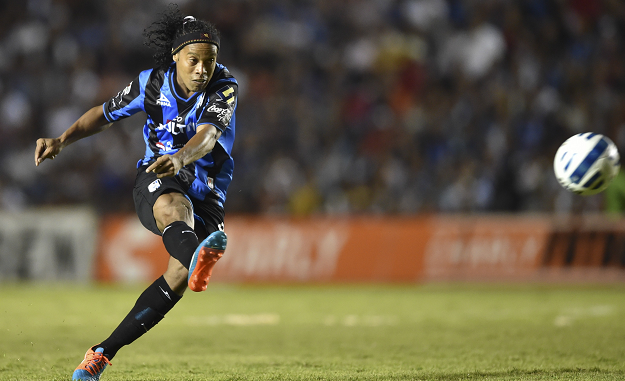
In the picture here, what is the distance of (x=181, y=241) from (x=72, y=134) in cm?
158

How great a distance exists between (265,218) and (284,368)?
861 cm

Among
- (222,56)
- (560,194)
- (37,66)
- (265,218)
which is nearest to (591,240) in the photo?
(560,194)

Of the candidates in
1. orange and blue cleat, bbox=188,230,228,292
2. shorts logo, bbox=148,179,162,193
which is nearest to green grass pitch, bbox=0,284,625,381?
orange and blue cleat, bbox=188,230,228,292

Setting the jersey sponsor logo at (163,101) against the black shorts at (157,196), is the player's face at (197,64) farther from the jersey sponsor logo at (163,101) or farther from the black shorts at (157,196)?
the black shorts at (157,196)

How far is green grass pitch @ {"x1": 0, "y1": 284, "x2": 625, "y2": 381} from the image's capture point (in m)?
5.71

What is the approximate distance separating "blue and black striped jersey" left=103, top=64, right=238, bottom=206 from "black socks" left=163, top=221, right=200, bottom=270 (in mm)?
610

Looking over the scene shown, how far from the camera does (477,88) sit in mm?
16250

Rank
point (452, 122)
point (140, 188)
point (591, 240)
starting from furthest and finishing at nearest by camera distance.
Answer: point (452, 122)
point (591, 240)
point (140, 188)

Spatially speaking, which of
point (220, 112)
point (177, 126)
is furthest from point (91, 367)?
point (220, 112)

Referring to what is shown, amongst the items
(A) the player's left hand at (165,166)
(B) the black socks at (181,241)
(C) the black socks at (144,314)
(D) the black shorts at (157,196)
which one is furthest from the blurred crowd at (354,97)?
(A) the player's left hand at (165,166)

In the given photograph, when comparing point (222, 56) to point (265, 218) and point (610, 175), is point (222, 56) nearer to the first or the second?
point (265, 218)

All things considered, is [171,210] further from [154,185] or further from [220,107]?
[220,107]

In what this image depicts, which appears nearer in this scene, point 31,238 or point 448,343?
point 448,343

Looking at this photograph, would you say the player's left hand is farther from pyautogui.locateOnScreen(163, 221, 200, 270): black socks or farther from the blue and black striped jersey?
the blue and black striped jersey
